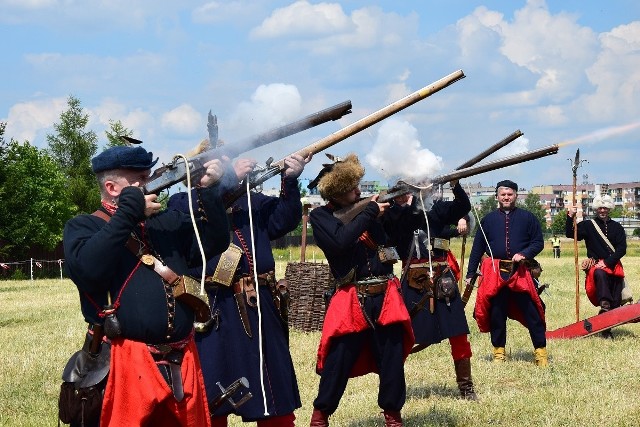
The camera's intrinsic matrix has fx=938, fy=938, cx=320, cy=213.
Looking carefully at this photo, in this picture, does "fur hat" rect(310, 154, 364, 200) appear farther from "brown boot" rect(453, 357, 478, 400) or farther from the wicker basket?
the wicker basket

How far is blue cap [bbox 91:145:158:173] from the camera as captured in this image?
15.2 feet

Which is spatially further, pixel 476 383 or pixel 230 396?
pixel 476 383

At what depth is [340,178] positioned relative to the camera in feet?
22.5

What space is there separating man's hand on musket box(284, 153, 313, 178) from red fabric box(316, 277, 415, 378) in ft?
5.04

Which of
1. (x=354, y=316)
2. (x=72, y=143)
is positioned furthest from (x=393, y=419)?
(x=72, y=143)

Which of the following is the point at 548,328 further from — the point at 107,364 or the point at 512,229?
the point at 107,364

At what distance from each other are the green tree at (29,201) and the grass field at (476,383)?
27.4m

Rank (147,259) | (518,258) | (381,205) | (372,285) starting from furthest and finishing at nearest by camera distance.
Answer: (518,258) → (372,285) → (381,205) → (147,259)

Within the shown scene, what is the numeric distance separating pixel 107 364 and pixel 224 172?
1.21 m

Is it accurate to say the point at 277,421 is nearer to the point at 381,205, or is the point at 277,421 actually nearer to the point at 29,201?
the point at 381,205

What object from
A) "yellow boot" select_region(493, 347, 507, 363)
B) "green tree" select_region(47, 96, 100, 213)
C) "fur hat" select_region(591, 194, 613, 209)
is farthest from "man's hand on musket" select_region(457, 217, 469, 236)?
"green tree" select_region(47, 96, 100, 213)

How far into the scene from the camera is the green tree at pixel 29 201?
135 ft

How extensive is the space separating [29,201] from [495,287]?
37797mm

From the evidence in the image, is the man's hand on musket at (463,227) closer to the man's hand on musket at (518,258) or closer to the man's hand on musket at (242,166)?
the man's hand on musket at (518,258)
